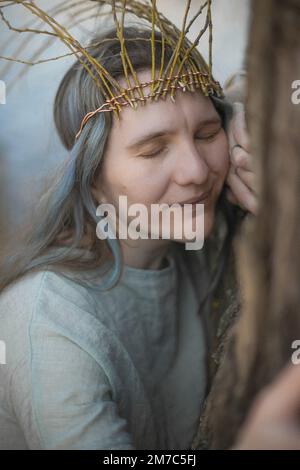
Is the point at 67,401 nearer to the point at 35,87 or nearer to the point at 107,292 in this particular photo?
the point at 107,292

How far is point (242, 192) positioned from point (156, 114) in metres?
0.27

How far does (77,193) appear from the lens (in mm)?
1263

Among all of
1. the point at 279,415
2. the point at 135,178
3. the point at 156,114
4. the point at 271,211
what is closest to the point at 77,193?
the point at 135,178

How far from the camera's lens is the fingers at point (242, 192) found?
4.22 feet

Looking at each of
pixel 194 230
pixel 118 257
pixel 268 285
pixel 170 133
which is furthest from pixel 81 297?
pixel 268 285

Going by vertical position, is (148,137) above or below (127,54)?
below

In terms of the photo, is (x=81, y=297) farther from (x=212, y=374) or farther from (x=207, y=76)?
(x=207, y=76)

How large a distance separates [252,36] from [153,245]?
23.9 inches

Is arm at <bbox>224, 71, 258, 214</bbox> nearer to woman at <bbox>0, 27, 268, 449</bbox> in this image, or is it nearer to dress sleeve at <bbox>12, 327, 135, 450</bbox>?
woman at <bbox>0, 27, 268, 449</bbox>

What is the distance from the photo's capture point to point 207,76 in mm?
1235

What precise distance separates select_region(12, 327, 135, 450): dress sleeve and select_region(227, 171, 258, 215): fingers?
47cm
